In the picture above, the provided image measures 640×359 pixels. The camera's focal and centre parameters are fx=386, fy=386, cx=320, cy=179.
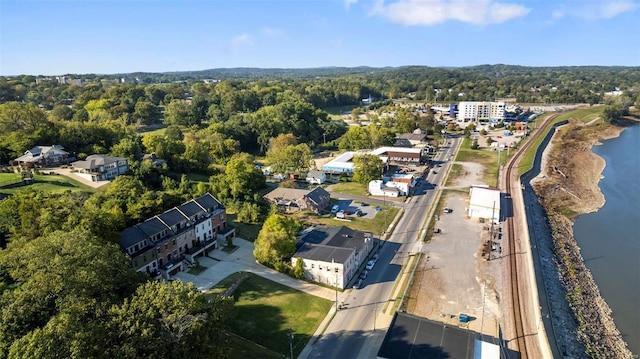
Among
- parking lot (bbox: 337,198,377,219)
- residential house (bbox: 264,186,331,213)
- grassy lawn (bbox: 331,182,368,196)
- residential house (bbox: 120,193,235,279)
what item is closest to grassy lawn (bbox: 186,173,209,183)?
residential house (bbox: 264,186,331,213)

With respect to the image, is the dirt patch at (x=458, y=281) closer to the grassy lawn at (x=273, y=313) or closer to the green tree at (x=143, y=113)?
the grassy lawn at (x=273, y=313)

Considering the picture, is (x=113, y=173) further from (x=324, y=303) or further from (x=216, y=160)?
(x=324, y=303)

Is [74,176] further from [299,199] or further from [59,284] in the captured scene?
[59,284]

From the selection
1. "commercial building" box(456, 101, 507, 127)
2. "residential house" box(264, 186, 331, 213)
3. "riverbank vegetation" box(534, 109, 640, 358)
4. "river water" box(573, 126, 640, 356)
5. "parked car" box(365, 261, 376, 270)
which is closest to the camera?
"riverbank vegetation" box(534, 109, 640, 358)

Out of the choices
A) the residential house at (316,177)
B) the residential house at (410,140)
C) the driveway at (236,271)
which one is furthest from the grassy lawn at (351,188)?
the residential house at (410,140)

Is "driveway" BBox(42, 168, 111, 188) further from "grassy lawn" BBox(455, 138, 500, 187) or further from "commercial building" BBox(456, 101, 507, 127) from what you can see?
"commercial building" BBox(456, 101, 507, 127)

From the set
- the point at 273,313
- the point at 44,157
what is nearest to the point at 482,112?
the point at 273,313
